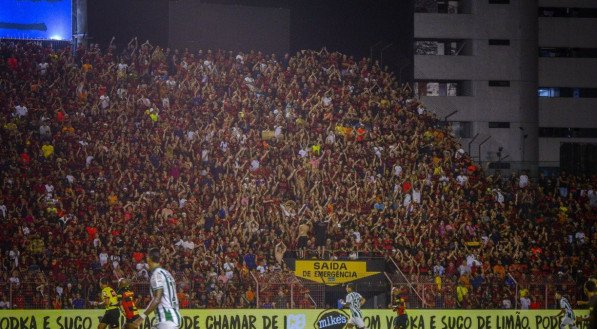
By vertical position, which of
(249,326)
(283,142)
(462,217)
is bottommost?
(249,326)

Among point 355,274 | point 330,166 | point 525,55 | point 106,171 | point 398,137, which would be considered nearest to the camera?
point 355,274

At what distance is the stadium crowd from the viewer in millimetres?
32969

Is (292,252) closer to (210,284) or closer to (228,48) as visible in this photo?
(210,284)

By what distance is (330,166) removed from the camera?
3878 centimetres

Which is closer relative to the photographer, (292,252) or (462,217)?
(292,252)

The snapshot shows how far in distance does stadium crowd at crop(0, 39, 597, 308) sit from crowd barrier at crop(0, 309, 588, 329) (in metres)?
1.39

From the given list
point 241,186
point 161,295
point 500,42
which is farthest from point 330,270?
point 500,42

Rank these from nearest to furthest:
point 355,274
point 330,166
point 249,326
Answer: point 249,326, point 355,274, point 330,166

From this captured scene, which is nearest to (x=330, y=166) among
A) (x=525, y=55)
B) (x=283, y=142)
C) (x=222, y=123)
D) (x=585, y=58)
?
(x=283, y=142)

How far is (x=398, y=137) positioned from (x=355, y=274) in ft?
30.3

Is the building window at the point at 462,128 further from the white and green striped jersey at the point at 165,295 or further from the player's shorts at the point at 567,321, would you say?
the white and green striped jersey at the point at 165,295

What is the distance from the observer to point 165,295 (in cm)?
1711

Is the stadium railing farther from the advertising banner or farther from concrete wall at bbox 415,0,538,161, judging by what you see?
concrete wall at bbox 415,0,538,161

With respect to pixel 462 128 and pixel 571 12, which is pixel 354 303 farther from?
pixel 571 12
